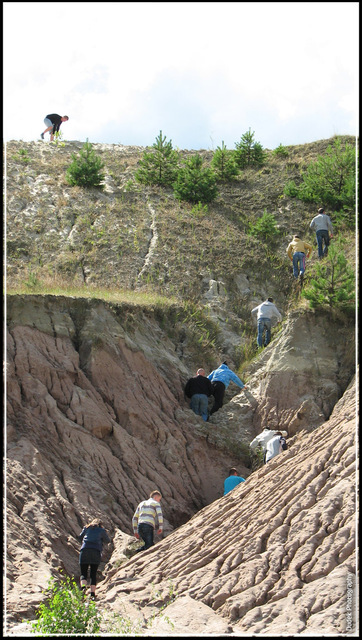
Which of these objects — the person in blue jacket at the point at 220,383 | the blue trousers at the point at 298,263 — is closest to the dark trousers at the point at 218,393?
the person in blue jacket at the point at 220,383

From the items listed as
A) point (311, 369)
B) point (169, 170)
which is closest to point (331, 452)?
point (311, 369)

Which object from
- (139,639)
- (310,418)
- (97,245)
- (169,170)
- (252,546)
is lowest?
(139,639)

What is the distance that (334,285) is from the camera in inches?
699

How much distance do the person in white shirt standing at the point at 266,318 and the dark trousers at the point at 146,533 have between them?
7.44 m

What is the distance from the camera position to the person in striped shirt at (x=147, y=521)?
12.6 metres

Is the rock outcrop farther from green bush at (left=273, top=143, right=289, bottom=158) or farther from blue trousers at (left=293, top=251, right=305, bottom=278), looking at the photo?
green bush at (left=273, top=143, right=289, bottom=158)

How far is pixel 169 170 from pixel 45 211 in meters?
5.39

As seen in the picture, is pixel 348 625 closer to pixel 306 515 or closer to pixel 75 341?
pixel 306 515

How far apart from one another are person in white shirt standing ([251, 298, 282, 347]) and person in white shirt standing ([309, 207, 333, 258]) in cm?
380

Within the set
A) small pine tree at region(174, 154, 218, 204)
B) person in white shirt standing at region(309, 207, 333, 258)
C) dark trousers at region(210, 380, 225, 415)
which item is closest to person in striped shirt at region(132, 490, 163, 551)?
dark trousers at region(210, 380, 225, 415)

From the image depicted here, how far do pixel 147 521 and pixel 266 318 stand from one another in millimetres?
7674

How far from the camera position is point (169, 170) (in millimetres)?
27578

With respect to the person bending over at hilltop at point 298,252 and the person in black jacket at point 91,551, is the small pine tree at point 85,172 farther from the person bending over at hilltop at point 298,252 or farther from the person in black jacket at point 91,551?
the person in black jacket at point 91,551

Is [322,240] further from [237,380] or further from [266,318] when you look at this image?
[237,380]
